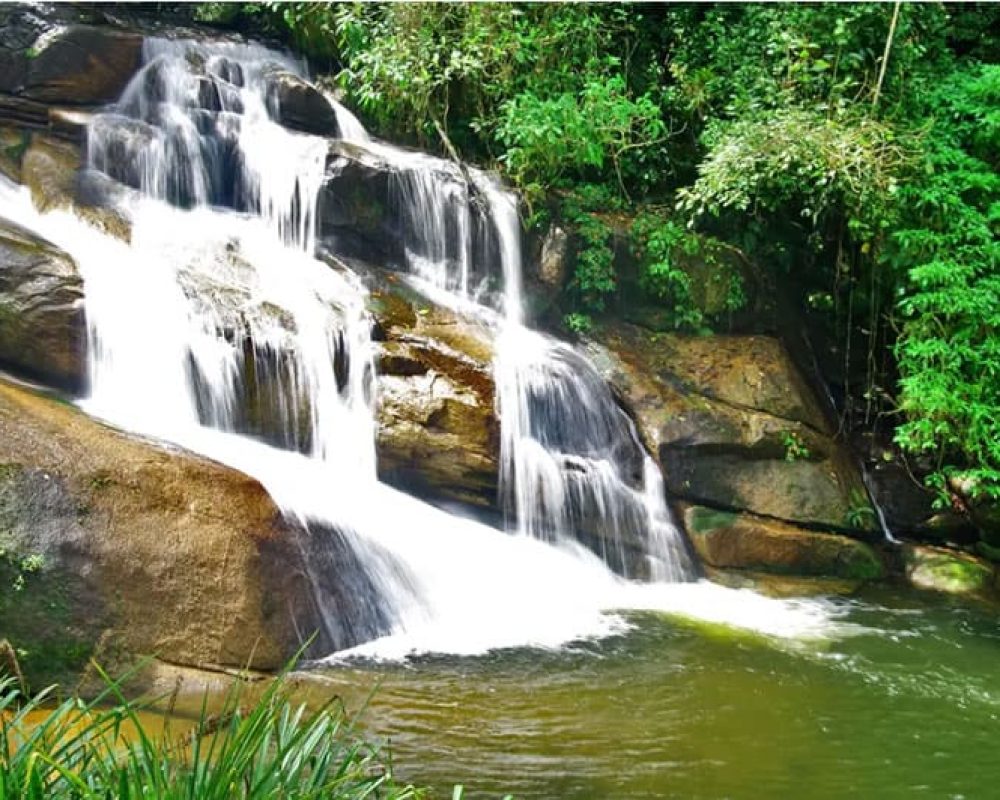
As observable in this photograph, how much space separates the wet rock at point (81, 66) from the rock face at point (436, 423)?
470 centimetres

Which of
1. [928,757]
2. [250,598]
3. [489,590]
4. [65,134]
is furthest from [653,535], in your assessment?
[65,134]

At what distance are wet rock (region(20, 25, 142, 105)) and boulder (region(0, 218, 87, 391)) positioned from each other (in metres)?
3.31

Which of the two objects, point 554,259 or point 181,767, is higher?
point 554,259

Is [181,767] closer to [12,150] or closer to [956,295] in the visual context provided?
[956,295]

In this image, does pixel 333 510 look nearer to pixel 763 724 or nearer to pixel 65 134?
pixel 763 724

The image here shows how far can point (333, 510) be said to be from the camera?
6.62 metres

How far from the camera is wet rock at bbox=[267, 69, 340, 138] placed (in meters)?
10.8

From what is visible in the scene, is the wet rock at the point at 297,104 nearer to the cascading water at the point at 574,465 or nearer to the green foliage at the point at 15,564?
the cascading water at the point at 574,465

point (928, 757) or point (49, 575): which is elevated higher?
point (49, 575)

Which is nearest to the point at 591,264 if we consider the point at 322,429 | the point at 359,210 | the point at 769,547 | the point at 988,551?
the point at 359,210

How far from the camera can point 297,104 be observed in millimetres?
10867

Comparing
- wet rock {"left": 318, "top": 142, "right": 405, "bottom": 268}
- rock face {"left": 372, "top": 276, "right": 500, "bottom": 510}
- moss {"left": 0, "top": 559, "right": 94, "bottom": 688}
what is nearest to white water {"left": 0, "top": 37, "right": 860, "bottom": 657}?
rock face {"left": 372, "top": 276, "right": 500, "bottom": 510}

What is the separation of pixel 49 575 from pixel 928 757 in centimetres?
491

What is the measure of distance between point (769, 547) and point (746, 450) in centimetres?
100
